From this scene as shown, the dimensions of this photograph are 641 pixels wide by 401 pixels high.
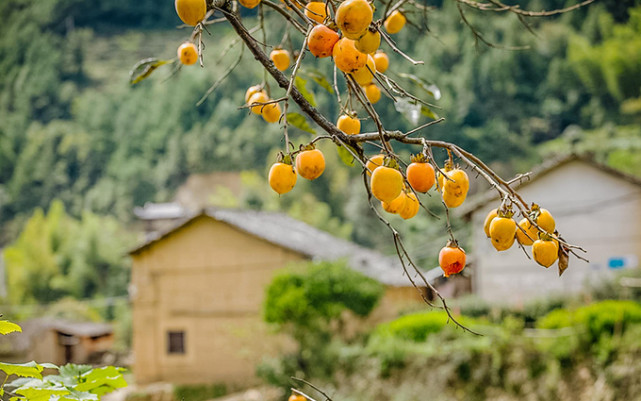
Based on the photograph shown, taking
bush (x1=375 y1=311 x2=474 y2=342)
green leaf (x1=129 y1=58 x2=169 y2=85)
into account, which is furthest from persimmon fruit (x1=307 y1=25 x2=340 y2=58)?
bush (x1=375 y1=311 x2=474 y2=342)

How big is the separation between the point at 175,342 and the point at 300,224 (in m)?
5.65

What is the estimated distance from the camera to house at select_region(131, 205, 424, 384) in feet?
46.5

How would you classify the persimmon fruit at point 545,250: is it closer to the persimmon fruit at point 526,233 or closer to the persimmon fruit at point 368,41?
the persimmon fruit at point 526,233

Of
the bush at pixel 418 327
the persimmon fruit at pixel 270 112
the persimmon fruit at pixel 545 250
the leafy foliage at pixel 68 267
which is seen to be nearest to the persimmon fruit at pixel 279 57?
the persimmon fruit at pixel 270 112

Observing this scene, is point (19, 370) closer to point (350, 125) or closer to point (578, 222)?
point (350, 125)

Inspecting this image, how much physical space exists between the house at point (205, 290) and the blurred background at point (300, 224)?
0.05 m

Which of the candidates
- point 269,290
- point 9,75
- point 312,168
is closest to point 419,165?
point 312,168

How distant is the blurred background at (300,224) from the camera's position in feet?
24.8

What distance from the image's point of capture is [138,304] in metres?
14.8

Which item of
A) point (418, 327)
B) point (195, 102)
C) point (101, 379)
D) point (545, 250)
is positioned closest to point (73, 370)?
point (101, 379)

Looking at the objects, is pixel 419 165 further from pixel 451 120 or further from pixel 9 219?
pixel 9 219

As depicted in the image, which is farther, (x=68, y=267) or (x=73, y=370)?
(x=68, y=267)

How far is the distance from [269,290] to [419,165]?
9.15 meters

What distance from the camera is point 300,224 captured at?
18.8 m
